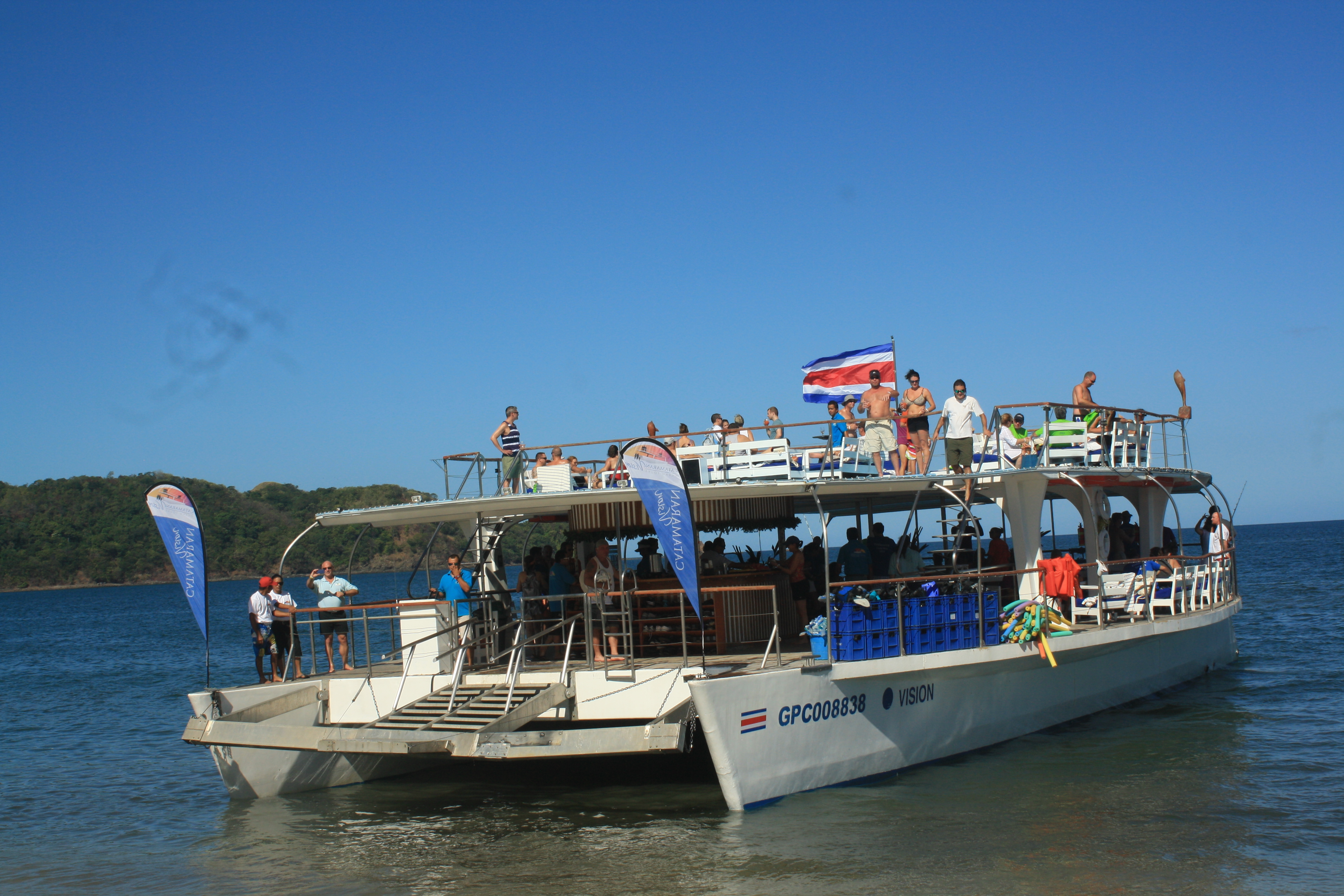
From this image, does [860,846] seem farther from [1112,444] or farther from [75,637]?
[75,637]

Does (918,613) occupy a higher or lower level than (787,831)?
higher

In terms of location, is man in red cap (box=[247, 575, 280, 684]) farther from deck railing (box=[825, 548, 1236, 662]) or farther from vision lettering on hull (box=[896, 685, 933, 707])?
vision lettering on hull (box=[896, 685, 933, 707])

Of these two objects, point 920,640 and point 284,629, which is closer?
point 920,640

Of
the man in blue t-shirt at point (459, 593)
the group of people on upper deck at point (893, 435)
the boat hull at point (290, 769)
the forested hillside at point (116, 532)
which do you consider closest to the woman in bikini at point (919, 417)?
the group of people on upper deck at point (893, 435)

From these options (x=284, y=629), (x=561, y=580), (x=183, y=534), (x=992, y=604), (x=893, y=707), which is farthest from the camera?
(x=561, y=580)

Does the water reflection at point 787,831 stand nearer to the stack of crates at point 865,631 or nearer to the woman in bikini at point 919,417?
the stack of crates at point 865,631

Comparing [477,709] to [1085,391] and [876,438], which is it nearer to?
[876,438]

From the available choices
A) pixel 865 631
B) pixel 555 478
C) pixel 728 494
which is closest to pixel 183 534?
pixel 555 478

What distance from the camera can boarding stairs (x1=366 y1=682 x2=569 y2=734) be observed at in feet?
35.6

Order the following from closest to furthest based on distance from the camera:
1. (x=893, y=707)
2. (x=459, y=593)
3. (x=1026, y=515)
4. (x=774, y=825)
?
(x=774, y=825) < (x=893, y=707) < (x=459, y=593) < (x=1026, y=515)

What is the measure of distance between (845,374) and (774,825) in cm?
734

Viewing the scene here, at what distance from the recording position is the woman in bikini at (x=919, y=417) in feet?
46.1

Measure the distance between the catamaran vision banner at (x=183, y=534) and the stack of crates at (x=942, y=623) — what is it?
25.0 ft

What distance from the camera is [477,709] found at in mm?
11445
